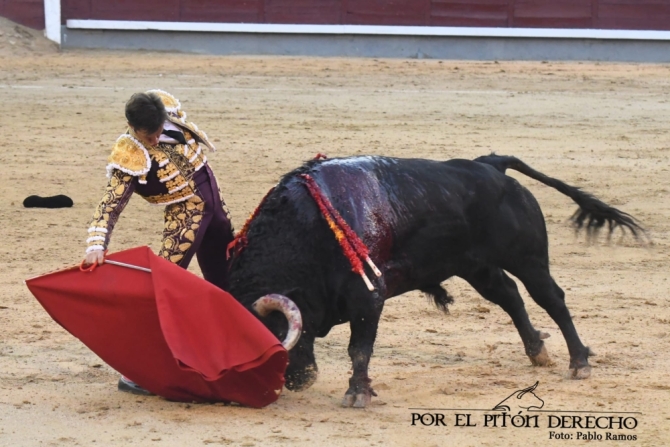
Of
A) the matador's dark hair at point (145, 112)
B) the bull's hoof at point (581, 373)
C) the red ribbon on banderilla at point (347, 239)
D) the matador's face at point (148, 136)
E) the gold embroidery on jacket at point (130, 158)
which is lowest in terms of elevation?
the bull's hoof at point (581, 373)

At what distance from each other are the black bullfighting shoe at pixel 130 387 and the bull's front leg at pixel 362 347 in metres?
0.63

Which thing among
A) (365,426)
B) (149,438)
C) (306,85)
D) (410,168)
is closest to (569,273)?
(410,168)

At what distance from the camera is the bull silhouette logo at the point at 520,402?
355 centimetres

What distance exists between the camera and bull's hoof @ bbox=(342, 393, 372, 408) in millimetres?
3561

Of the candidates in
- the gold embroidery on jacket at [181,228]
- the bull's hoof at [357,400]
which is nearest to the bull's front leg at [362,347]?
the bull's hoof at [357,400]

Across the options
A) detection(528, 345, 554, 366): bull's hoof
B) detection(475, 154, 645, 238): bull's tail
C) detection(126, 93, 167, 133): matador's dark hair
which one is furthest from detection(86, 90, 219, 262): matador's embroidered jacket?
detection(528, 345, 554, 366): bull's hoof

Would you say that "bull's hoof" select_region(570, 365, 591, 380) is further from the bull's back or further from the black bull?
the bull's back

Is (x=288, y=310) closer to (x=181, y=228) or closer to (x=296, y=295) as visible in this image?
(x=296, y=295)

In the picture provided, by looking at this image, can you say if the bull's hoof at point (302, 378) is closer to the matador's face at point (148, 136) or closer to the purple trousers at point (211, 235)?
the purple trousers at point (211, 235)

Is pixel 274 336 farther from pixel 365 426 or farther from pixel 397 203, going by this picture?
pixel 397 203

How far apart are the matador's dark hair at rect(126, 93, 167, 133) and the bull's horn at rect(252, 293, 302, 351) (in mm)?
609

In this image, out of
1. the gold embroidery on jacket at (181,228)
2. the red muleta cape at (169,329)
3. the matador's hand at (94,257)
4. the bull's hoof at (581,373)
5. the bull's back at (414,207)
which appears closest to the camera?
the red muleta cape at (169,329)

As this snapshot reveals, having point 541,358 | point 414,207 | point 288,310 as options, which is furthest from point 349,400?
point 541,358

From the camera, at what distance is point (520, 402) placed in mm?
3617
